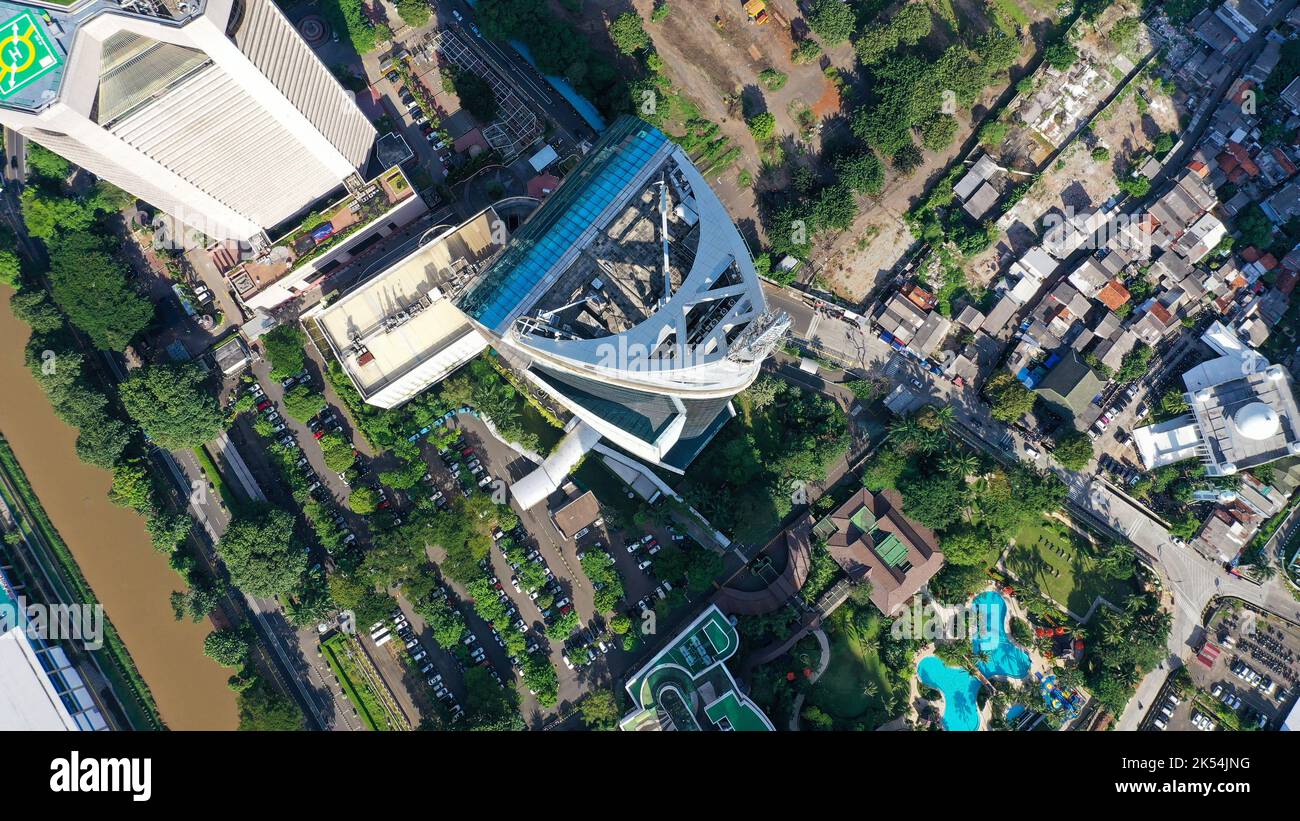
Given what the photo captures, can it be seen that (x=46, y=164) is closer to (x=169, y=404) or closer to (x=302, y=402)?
(x=169, y=404)

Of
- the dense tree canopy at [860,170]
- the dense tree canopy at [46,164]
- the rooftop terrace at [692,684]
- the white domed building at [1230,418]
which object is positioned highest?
the dense tree canopy at [46,164]

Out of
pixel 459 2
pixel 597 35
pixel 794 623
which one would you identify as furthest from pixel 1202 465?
pixel 459 2

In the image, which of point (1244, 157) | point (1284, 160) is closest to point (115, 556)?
point (1244, 157)

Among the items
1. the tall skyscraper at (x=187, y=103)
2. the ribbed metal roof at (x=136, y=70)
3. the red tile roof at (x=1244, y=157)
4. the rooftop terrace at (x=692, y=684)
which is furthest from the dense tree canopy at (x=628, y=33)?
the red tile roof at (x=1244, y=157)

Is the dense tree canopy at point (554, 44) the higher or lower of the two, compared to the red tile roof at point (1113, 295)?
higher

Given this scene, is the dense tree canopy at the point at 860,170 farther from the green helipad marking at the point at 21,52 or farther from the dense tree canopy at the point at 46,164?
the dense tree canopy at the point at 46,164

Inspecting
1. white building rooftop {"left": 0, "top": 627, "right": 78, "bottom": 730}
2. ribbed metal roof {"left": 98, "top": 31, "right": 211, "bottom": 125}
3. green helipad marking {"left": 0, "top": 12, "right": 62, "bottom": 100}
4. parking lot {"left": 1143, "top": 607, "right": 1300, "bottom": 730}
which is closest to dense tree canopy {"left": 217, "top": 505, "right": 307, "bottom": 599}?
white building rooftop {"left": 0, "top": 627, "right": 78, "bottom": 730}

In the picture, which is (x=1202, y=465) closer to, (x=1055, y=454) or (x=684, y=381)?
(x=1055, y=454)
